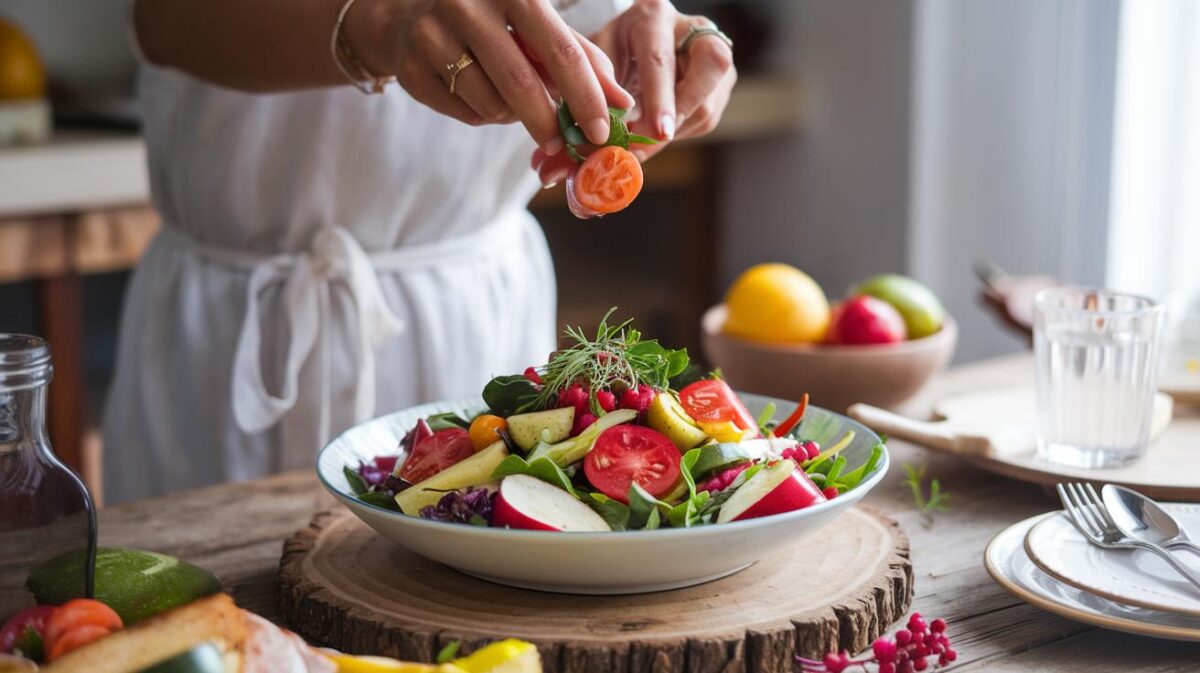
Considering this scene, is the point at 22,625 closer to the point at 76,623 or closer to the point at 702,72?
the point at 76,623

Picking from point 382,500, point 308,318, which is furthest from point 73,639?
point 308,318

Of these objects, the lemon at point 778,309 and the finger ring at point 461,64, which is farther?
the lemon at point 778,309

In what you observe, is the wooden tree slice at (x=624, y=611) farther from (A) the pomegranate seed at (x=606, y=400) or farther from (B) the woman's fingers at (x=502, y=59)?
(B) the woman's fingers at (x=502, y=59)

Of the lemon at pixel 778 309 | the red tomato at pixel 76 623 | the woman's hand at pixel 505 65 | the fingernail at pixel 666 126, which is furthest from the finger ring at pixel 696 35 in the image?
the red tomato at pixel 76 623

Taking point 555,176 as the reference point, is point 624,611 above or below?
below

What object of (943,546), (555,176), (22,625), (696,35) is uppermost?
(696,35)

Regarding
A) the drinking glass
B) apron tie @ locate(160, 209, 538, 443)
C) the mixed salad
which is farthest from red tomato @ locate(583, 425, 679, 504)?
apron tie @ locate(160, 209, 538, 443)

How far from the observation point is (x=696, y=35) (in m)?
1.19

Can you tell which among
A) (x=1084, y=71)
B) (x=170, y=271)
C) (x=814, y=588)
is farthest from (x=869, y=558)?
(x=1084, y=71)

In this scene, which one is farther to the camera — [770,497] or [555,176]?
[555,176]

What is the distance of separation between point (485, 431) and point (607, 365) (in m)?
0.10

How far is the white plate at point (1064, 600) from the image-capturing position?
0.80m

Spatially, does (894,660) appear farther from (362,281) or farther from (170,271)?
(170,271)

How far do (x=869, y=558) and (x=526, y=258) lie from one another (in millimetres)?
879
